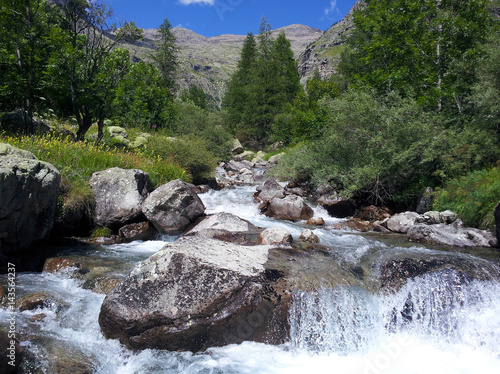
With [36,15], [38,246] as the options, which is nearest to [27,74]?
[36,15]

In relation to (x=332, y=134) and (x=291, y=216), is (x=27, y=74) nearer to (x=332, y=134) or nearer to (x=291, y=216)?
(x=291, y=216)

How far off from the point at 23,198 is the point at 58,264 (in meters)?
1.55

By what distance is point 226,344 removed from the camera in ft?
14.6

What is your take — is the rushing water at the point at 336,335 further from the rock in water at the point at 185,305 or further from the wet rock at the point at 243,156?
the wet rock at the point at 243,156

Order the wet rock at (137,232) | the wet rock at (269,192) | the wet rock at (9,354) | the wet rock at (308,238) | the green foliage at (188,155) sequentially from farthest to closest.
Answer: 1. the green foliage at (188,155)
2. the wet rock at (269,192)
3. the wet rock at (137,232)
4. the wet rock at (308,238)
5. the wet rock at (9,354)

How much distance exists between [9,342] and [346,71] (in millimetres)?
35965

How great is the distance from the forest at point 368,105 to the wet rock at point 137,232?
1681 millimetres

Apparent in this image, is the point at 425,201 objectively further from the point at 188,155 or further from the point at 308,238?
the point at 188,155

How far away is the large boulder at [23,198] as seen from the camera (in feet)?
18.8

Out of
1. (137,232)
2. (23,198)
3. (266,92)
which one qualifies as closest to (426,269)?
(137,232)

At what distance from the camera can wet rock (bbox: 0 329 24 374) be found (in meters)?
3.28

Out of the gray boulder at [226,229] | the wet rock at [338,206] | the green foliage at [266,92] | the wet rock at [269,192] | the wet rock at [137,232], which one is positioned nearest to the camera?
the gray boulder at [226,229]

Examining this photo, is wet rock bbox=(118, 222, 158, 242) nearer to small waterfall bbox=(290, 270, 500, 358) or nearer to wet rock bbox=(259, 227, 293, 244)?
wet rock bbox=(259, 227, 293, 244)

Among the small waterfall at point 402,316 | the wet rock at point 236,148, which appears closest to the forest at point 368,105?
the small waterfall at point 402,316
